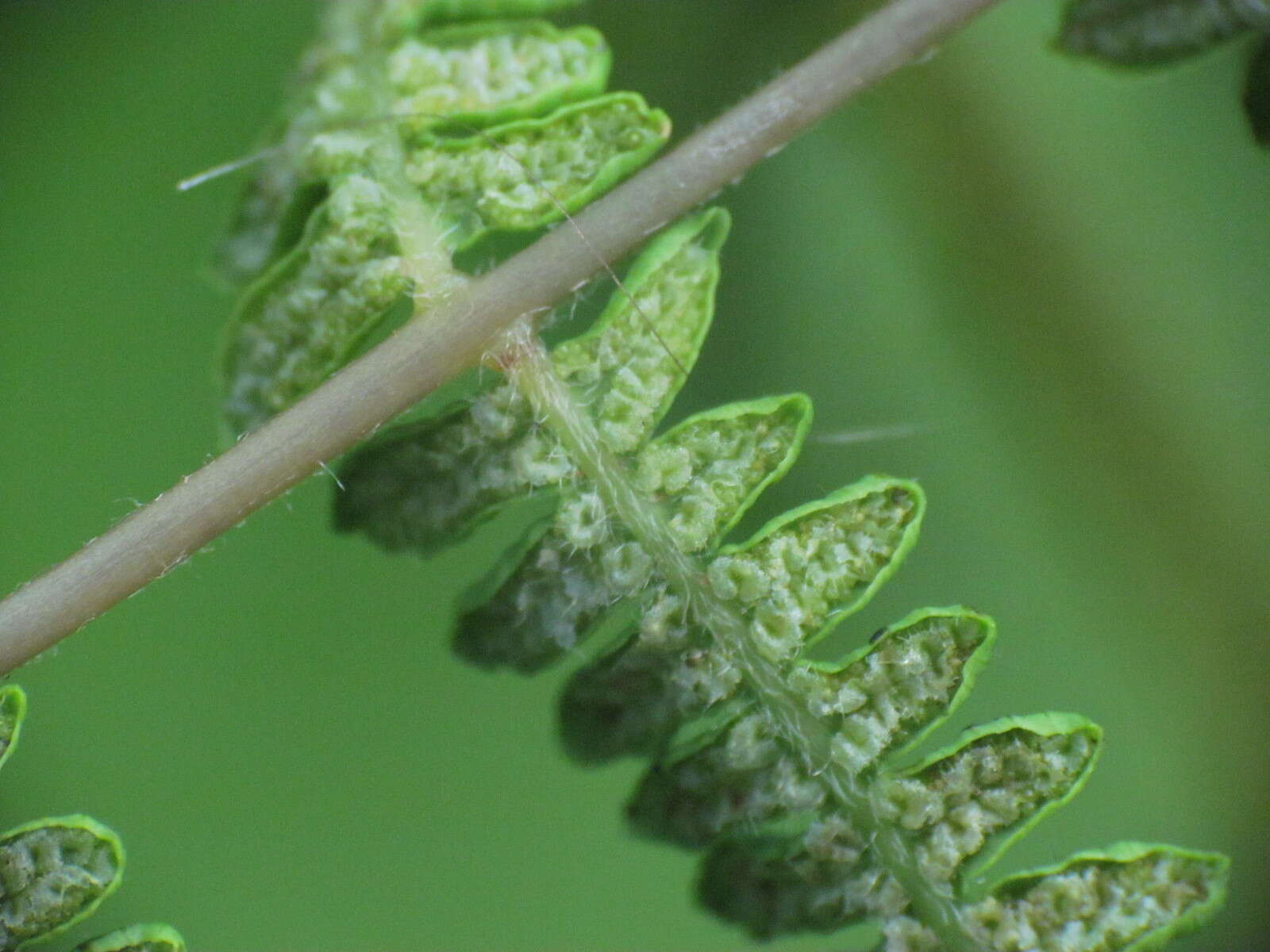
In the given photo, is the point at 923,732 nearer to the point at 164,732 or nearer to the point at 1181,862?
the point at 1181,862

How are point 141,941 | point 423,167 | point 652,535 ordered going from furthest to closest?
point 423,167, point 652,535, point 141,941

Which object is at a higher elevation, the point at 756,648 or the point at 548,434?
the point at 548,434

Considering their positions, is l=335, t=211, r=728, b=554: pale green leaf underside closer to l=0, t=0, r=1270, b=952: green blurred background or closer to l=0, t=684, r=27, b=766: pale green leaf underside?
l=0, t=0, r=1270, b=952: green blurred background

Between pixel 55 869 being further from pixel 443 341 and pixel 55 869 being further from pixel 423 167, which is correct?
pixel 423 167

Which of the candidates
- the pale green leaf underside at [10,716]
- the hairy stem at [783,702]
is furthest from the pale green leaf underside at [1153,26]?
the pale green leaf underside at [10,716]

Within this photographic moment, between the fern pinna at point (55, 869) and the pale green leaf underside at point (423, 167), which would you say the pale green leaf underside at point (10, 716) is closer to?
the fern pinna at point (55, 869)

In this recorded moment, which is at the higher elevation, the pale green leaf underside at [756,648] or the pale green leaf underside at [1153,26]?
the pale green leaf underside at [1153,26]

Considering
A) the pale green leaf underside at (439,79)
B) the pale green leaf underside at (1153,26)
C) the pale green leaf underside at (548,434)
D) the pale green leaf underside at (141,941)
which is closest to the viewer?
the pale green leaf underside at (141,941)

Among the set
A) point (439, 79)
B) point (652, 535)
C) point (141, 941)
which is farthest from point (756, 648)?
point (439, 79)
